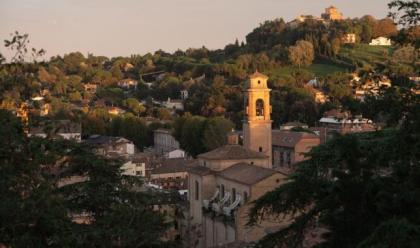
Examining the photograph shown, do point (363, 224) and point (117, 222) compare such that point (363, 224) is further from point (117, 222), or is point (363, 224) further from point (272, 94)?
point (272, 94)

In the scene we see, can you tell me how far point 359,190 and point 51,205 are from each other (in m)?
4.03

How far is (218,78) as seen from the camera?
9119cm

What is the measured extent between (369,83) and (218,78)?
7952 centimetres

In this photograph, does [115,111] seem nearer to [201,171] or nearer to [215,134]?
[215,134]

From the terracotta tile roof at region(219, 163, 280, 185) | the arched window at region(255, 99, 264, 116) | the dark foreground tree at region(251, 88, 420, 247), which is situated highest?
the dark foreground tree at region(251, 88, 420, 247)

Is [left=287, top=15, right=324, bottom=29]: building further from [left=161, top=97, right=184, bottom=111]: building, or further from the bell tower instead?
the bell tower

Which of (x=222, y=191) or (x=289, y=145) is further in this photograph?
(x=289, y=145)

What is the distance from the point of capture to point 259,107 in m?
37.9

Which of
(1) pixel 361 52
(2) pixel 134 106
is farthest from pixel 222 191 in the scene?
(1) pixel 361 52

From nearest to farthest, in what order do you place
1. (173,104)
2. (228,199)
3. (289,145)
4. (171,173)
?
(228,199) → (171,173) → (289,145) → (173,104)

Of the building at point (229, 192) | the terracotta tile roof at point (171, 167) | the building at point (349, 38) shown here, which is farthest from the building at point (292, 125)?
the building at point (349, 38)

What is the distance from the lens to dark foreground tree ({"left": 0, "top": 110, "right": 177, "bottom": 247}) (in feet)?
31.6

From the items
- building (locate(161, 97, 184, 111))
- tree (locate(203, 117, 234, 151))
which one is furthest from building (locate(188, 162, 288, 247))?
building (locate(161, 97, 184, 111))

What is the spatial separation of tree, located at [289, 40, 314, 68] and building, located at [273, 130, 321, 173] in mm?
47254
